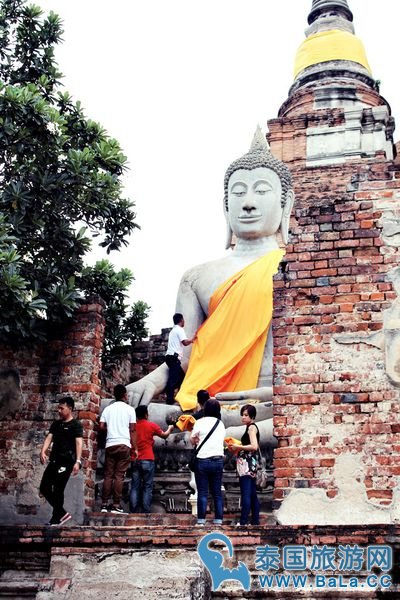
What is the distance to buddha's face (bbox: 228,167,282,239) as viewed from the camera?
1005 centimetres

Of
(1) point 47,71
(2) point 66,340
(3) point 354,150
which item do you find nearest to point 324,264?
(2) point 66,340

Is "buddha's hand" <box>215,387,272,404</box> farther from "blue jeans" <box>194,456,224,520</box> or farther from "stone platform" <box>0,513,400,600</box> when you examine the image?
"stone platform" <box>0,513,400,600</box>

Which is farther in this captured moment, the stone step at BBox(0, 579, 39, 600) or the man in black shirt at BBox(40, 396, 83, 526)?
the man in black shirt at BBox(40, 396, 83, 526)

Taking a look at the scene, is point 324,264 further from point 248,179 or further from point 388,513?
point 248,179

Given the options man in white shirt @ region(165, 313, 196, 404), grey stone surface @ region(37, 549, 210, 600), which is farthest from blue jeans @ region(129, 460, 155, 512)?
grey stone surface @ region(37, 549, 210, 600)

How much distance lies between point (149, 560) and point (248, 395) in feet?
10.7

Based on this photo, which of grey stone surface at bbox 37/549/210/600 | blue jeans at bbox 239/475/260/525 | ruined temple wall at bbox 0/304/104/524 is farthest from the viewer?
ruined temple wall at bbox 0/304/104/524

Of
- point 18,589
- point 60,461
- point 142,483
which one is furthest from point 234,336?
point 18,589

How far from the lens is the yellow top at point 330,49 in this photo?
20.8 metres

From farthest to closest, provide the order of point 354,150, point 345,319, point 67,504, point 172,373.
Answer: point 354,150
point 172,373
point 67,504
point 345,319

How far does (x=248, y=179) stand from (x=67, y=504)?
4.87 meters

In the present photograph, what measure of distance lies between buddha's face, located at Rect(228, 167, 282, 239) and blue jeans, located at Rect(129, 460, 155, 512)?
12.5 feet

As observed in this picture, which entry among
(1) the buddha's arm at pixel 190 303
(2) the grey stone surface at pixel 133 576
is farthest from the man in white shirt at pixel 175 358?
(2) the grey stone surface at pixel 133 576

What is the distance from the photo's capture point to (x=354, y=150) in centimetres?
1856
